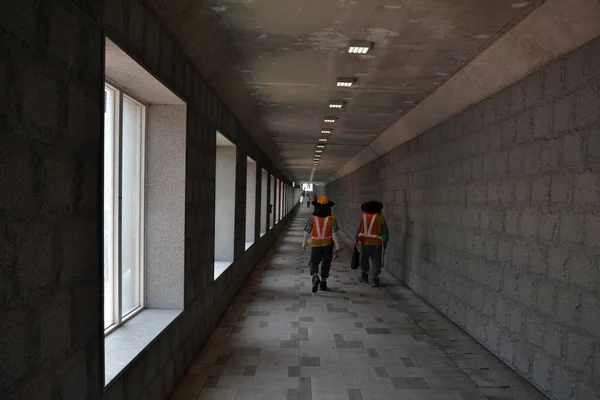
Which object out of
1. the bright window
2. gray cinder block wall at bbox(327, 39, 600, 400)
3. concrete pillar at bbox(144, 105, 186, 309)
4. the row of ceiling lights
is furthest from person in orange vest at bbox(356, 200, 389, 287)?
the bright window

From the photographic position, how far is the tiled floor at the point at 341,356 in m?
3.76

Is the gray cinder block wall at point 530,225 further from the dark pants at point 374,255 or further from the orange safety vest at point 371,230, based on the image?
the orange safety vest at point 371,230

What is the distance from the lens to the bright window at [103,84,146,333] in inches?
127

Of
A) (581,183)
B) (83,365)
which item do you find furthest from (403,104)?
(83,365)

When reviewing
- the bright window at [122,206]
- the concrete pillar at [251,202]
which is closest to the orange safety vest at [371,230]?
the concrete pillar at [251,202]

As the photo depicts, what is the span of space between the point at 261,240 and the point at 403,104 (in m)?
5.81

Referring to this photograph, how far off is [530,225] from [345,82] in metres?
2.83

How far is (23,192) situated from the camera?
1688 mm

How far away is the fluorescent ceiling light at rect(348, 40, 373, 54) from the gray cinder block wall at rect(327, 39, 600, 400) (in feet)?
4.98

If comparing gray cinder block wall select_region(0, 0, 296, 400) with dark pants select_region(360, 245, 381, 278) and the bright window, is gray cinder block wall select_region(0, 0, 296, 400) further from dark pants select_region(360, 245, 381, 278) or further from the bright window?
dark pants select_region(360, 245, 381, 278)

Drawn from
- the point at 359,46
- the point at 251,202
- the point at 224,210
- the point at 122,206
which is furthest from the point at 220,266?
the point at 251,202

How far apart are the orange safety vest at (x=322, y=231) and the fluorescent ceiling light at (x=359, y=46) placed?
374 centimetres

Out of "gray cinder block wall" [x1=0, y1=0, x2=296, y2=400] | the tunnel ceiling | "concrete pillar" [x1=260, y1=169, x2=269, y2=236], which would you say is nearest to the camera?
"gray cinder block wall" [x1=0, y1=0, x2=296, y2=400]

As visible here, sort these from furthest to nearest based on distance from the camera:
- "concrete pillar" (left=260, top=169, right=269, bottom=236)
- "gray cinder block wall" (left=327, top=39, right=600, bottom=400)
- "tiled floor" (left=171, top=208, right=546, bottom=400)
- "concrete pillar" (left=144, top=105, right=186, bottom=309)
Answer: "concrete pillar" (left=260, top=169, right=269, bottom=236) → "concrete pillar" (left=144, top=105, right=186, bottom=309) → "tiled floor" (left=171, top=208, right=546, bottom=400) → "gray cinder block wall" (left=327, top=39, right=600, bottom=400)
